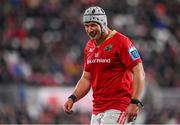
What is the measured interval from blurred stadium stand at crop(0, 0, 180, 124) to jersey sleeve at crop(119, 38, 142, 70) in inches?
258

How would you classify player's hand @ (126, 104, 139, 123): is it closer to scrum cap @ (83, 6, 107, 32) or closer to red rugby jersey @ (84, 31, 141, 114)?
red rugby jersey @ (84, 31, 141, 114)

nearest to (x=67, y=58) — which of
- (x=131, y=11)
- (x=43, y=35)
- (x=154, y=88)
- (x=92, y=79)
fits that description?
(x=43, y=35)

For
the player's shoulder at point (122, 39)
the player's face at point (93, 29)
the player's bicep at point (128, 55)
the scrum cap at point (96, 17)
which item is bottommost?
the player's bicep at point (128, 55)

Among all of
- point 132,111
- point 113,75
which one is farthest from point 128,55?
point 132,111

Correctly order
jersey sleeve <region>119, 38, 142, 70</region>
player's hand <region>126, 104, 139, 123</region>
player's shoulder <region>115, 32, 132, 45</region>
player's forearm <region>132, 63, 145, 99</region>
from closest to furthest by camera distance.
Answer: player's hand <region>126, 104, 139, 123</region> < player's forearm <region>132, 63, 145, 99</region> < jersey sleeve <region>119, 38, 142, 70</region> < player's shoulder <region>115, 32, 132, 45</region>

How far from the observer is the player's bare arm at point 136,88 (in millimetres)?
8375

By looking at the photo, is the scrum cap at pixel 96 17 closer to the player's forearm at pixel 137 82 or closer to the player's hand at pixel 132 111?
the player's forearm at pixel 137 82

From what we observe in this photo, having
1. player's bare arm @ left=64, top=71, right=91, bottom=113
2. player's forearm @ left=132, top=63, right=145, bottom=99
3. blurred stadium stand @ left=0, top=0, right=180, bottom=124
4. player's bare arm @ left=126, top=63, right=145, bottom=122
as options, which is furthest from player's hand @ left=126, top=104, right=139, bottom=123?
blurred stadium stand @ left=0, top=0, right=180, bottom=124

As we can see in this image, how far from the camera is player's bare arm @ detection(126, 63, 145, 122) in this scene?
330 inches

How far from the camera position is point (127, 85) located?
354 inches

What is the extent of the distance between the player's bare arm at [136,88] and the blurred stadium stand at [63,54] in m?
6.71

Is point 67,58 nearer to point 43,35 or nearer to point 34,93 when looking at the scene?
point 43,35

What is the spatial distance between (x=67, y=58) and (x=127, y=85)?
12271 mm

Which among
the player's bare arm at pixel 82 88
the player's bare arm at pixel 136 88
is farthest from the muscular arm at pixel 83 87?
the player's bare arm at pixel 136 88
